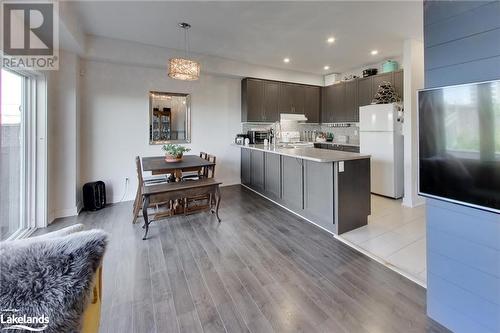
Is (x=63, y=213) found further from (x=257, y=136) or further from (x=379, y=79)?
(x=379, y=79)

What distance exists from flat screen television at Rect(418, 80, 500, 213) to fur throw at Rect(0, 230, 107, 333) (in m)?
1.92

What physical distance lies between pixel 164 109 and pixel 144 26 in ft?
5.33

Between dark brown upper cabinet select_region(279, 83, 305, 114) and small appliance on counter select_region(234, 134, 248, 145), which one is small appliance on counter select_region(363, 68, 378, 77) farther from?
small appliance on counter select_region(234, 134, 248, 145)

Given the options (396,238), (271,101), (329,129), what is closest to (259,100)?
(271,101)

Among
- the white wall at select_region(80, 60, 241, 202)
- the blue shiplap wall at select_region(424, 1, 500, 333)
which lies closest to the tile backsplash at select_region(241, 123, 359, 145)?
the white wall at select_region(80, 60, 241, 202)

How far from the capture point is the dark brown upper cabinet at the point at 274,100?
5480 mm

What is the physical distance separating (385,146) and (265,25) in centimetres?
307

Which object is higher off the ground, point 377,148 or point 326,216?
point 377,148

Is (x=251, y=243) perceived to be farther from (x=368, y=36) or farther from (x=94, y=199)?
(x=368, y=36)

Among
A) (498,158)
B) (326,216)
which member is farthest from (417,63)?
(498,158)

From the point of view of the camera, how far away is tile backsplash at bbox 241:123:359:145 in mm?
5867

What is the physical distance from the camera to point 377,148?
15.1 ft

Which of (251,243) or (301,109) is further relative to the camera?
(301,109)

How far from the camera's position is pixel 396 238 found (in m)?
2.80
